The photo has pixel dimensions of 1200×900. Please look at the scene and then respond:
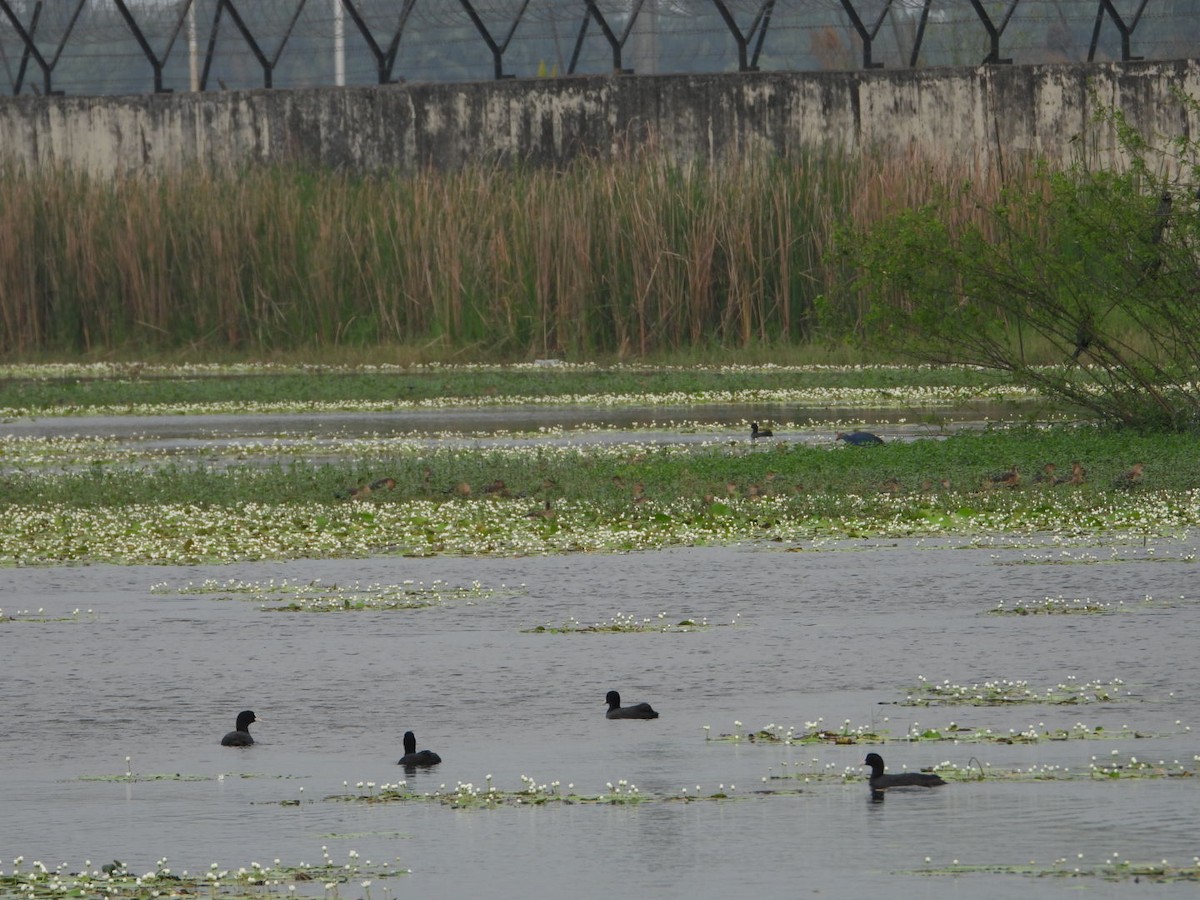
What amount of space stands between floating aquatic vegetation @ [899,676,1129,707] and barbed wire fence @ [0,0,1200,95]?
25.0 meters

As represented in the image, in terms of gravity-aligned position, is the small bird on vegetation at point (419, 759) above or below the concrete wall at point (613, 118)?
below

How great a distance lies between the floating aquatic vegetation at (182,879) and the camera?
6000 mm

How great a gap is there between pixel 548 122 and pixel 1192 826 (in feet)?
98.1

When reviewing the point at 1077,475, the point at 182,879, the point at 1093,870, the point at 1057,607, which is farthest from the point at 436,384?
the point at 1093,870

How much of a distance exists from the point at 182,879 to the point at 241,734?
1.85 metres

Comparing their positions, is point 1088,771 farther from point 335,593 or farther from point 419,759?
point 335,593

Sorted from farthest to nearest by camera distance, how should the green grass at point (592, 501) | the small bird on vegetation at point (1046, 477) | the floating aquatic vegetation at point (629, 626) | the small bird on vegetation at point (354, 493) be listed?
the small bird on vegetation at point (354, 493) < the small bird on vegetation at point (1046, 477) < the green grass at point (592, 501) < the floating aquatic vegetation at point (629, 626)

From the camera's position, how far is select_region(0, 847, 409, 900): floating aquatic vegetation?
6000 millimetres

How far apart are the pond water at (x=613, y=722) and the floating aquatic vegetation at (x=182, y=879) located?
85 millimetres

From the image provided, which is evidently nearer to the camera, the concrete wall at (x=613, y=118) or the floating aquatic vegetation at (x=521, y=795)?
the floating aquatic vegetation at (x=521, y=795)

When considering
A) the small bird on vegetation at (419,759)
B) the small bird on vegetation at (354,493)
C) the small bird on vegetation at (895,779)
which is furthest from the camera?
the small bird on vegetation at (354,493)

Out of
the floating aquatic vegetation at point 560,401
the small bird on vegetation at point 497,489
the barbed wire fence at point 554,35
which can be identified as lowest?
the small bird on vegetation at point 497,489

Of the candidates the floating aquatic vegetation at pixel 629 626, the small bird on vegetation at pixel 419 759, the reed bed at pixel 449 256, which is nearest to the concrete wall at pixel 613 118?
the reed bed at pixel 449 256

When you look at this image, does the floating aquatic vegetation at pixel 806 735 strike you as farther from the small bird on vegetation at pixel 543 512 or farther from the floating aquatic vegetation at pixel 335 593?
the small bird on vegetation at pixel 543 512
